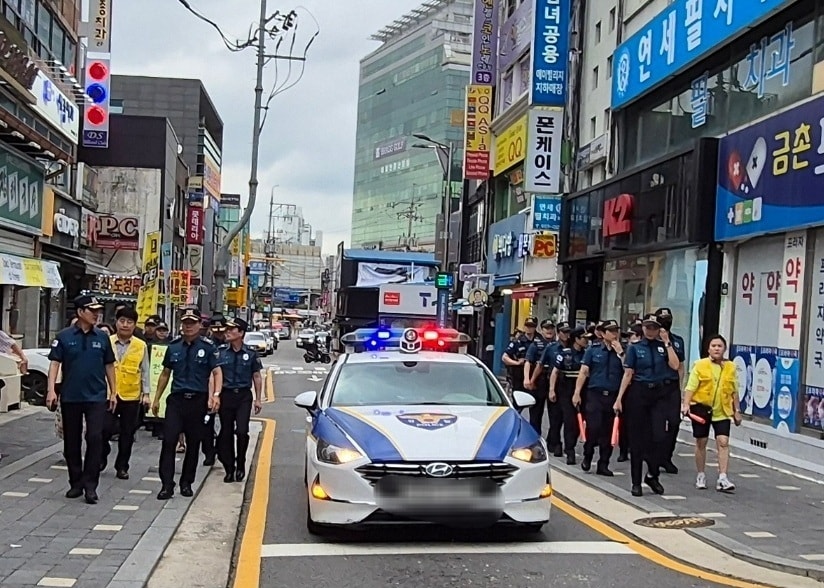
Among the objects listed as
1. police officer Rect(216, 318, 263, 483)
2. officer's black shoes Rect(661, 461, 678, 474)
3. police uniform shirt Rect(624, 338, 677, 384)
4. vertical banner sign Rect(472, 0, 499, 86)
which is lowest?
officer's black shoes Rect(661, 461, 678, 474)

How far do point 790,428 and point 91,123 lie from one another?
86.9 ft

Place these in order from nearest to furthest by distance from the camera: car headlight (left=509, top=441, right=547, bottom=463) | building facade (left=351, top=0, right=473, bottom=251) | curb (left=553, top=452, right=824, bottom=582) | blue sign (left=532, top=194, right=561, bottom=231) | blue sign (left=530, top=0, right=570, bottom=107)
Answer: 1. curb (left=553, top=452, right=824, bottom=582)
2. car headlight (left=509, top=441, right=547, bottom=463)
3. blue sign (left=530, top=0, right=570, bottom=107)
4. blue sign (left=532, top=194, right=561, bottom=231)
5. building facade (left=351, top=0, right=473, bottom=251)

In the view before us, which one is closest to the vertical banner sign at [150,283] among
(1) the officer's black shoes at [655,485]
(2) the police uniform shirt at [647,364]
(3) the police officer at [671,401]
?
(3) the police officer at [671,401]

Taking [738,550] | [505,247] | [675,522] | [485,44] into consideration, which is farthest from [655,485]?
[485,44]

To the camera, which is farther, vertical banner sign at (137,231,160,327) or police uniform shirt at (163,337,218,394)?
vertical banner sign at (137,231,160,327)

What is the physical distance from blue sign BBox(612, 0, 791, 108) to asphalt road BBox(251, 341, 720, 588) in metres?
9.52

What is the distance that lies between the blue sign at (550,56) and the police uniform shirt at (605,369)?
15545mm

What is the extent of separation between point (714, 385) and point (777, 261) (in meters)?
Result: 4.67

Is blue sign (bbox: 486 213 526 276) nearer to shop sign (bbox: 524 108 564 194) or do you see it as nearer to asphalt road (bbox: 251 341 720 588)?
shop sign (bbox: 524 108 564 194)

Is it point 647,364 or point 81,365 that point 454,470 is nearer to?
point 81,365

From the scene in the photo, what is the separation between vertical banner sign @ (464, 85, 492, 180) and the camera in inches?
1398

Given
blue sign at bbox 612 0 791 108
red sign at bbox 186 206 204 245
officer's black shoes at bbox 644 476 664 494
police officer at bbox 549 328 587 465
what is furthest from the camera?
red sign at bbox 186 206 204 245

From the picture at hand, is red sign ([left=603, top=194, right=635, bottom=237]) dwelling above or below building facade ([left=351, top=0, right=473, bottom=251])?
below

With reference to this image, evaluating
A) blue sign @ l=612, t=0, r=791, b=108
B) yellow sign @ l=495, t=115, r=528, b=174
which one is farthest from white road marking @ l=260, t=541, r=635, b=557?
yellow sign @ l=495, t=115, r=528, b=174
